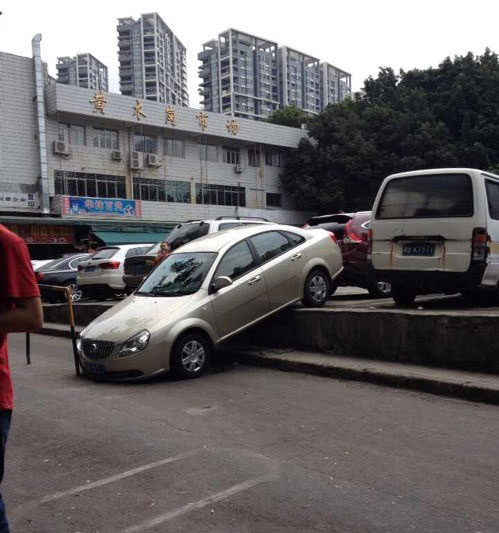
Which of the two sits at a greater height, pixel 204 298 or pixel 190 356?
pixel 204 298

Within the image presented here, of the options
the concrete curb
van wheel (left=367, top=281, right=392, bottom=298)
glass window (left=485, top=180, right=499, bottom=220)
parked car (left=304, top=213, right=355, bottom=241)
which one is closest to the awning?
parked car (left=304, top=213, right=355, bottom=241)

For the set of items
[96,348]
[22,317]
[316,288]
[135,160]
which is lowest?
[96,348]

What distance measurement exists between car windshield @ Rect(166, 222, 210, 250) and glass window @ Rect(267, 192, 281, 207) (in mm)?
35710

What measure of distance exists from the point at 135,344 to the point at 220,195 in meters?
37.2

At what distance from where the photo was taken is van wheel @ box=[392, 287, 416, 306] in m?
8.95

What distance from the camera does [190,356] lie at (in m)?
7.40

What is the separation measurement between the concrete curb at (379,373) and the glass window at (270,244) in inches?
55.3

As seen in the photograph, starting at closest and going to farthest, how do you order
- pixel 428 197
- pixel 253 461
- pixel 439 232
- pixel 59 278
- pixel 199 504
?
pixel 199 504 < pixel 253 461 < pixel 439 232 < pixel 428 197 < pixel 59 278

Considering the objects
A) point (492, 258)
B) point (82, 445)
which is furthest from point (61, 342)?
point (492, 258)

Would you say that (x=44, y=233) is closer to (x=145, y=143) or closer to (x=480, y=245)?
(x=145, y=143)

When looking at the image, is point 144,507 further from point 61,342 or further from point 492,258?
point 61,342

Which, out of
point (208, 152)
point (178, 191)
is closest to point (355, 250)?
point (178, 191)

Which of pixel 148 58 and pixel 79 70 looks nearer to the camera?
pixel 148 58

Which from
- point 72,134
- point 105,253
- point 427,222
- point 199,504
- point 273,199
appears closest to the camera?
point 199,504
